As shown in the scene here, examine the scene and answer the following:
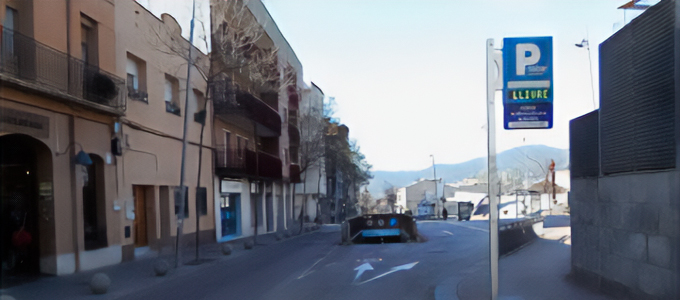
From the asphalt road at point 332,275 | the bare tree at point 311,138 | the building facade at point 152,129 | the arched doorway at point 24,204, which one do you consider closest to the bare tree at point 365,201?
the bare tree at point 311,138

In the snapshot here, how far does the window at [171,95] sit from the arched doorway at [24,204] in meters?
8.01

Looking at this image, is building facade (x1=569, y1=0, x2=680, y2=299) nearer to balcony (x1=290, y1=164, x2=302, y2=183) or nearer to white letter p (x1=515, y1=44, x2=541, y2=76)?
white letter p (x1=515, y1=44, x2=541, y2=76)

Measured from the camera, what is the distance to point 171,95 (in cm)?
2281

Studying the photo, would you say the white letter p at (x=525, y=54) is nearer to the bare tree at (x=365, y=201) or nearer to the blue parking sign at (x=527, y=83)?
the blue parking sign at (x=527, y=83)

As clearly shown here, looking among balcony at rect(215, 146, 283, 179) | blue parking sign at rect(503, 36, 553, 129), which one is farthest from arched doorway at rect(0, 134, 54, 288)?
balcony at rect(215, 146, 283, 179)

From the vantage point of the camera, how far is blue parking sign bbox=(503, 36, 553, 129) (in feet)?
26.9

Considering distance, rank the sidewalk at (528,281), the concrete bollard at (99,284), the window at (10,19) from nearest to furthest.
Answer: the sidewalk at (528,281) < the concrete bollard at (99,284) < the window at (10,19)

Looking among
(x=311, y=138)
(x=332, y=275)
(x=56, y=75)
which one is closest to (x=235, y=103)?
(x=56, y=75)

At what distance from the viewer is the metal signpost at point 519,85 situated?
8188mm

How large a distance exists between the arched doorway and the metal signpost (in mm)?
10843

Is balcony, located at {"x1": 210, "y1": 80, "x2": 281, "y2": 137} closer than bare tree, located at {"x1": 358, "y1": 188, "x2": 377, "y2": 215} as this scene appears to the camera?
Yes

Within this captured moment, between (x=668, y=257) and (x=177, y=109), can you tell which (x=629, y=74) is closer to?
(x=668, y=257)

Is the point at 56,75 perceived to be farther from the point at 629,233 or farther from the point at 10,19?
the point at 629,233

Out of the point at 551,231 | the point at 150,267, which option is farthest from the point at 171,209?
the point at 551,231
